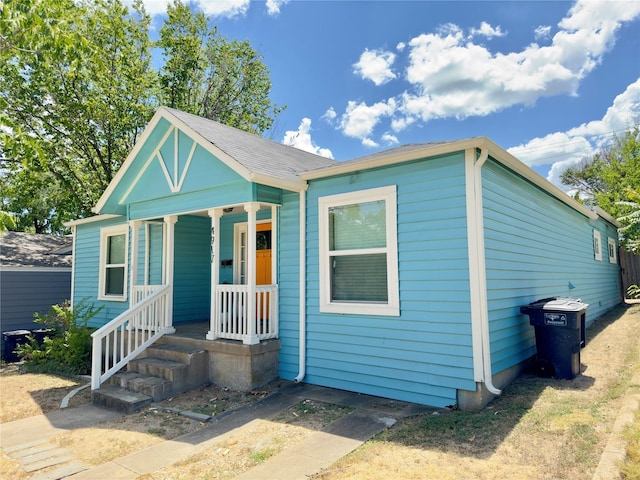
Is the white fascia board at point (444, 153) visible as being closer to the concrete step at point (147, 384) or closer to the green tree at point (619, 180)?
the concrete step at point (147, 384)

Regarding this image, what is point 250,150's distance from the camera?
292 inches

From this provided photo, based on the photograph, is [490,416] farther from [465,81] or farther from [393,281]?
[465,81]

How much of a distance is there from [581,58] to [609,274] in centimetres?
739

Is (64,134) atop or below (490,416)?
atop

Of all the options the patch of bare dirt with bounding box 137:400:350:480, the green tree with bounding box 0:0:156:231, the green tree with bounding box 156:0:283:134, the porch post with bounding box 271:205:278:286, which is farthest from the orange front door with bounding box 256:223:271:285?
the green tree with bounding box 156:0:283:134

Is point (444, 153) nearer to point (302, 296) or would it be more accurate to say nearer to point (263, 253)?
point (302, 296)

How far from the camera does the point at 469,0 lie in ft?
33.3

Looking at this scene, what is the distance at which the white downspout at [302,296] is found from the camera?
638cm

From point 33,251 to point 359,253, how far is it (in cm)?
1411

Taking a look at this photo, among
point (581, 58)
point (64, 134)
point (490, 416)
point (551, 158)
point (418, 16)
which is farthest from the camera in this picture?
point (551, 158)

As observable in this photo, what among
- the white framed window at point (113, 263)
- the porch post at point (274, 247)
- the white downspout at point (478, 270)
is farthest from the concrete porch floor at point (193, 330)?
the white downspout at point (478, 270)

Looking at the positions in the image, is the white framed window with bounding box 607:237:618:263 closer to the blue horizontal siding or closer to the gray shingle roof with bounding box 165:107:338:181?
the gray shingle roof with bounding box 165:107:338:181

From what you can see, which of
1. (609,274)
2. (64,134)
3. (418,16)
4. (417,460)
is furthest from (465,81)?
(64,134)

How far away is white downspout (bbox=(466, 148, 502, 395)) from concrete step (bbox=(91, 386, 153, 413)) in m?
4.57
